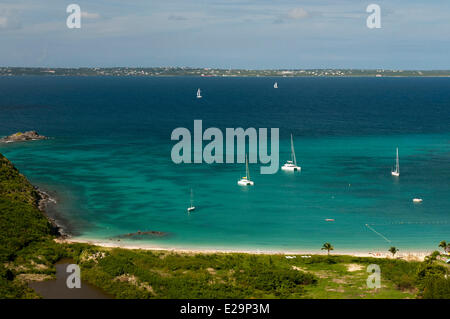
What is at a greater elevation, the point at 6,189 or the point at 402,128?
the point at 402,128

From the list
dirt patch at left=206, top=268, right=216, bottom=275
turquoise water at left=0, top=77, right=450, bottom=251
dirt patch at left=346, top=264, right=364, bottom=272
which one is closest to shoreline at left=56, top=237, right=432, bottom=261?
turquoise water at left=0, top=77, right=450, bottom=251

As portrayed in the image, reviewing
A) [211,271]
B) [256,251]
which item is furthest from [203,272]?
[256,251]

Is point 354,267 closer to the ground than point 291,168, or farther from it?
closer to the ground

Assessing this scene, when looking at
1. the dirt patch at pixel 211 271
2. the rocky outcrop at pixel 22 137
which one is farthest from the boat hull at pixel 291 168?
the rocky outcrop at pixel 22 137

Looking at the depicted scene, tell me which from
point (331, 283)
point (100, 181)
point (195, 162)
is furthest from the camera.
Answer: point (195, 162)

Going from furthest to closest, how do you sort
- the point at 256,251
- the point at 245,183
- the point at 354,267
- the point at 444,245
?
the point at 245,183
the point at 256,251
the point at 444,245
the point at 354,267

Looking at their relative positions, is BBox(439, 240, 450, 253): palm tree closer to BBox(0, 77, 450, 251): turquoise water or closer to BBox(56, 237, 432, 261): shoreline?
BBox(56, 237, 432, 261): shoreline

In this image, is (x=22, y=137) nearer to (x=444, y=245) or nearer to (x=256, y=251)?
(x=256, y=251)
